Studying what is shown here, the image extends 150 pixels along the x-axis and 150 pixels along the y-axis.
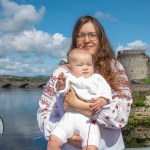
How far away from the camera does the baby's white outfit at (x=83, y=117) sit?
60.1 inches

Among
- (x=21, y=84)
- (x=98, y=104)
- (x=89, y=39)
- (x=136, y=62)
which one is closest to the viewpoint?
(x=98, y=104)

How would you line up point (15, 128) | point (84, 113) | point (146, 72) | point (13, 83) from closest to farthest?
point (84, 113) → point (15, 128) → point (146, 72) → point (13, 83)

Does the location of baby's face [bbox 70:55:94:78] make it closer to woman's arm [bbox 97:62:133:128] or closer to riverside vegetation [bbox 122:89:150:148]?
woman's arm [bbox 97:62:133:128]

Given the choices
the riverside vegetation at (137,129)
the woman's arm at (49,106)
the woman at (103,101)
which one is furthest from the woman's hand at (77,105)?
the riverside vegetation at (137,129)

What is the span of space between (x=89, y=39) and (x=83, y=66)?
0.17 m

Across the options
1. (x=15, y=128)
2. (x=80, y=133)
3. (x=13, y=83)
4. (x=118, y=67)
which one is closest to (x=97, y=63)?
(x=118, y=67)

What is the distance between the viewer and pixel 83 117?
154cm

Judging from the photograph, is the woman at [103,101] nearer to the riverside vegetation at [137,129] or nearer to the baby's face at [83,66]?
the baby's face at [83,66]

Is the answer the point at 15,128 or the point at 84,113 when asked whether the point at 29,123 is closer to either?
the point at 15,128

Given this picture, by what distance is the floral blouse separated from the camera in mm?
1545

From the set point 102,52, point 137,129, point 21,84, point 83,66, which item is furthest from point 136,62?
point 21,84

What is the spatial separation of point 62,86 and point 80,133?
0.67 ft

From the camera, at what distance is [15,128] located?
58.3 feet

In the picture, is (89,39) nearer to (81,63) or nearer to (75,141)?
(81,63)
